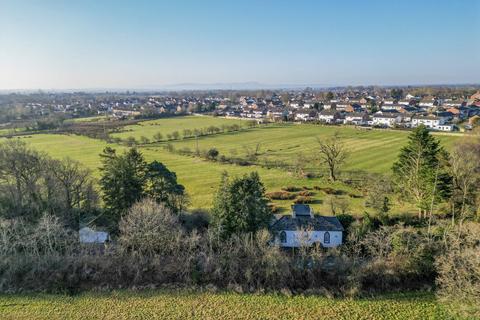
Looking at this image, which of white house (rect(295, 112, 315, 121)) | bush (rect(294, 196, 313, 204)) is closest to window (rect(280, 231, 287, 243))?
bush (rect(294, 196, 313, 204))

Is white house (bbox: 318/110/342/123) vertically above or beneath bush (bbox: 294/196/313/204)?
above

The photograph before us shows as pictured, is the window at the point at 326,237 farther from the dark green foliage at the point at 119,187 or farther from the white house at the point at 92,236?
the white house at the point at 92,236

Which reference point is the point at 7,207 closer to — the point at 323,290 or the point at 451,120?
the point at 323,290

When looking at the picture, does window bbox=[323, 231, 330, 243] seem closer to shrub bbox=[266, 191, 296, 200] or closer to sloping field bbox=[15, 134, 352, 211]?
sloping field bbox=[15, 134, 352, 211]

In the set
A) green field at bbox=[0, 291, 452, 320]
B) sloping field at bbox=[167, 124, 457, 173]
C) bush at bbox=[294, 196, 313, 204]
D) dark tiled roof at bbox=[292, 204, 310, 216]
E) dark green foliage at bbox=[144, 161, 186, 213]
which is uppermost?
dark green foliage at bbox=[144, 161, 186, 213]

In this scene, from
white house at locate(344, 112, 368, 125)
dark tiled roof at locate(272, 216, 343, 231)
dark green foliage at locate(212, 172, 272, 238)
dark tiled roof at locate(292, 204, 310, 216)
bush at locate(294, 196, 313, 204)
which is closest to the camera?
dark green foliage at locate(212, 172, 272, 238)

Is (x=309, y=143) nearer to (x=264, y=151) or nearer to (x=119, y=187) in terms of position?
(x=264, y=151)

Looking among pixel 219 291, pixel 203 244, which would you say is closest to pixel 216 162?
pixel 203 244

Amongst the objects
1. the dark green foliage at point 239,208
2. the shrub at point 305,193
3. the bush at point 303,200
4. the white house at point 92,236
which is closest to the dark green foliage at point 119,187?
the white house at point 92,236
